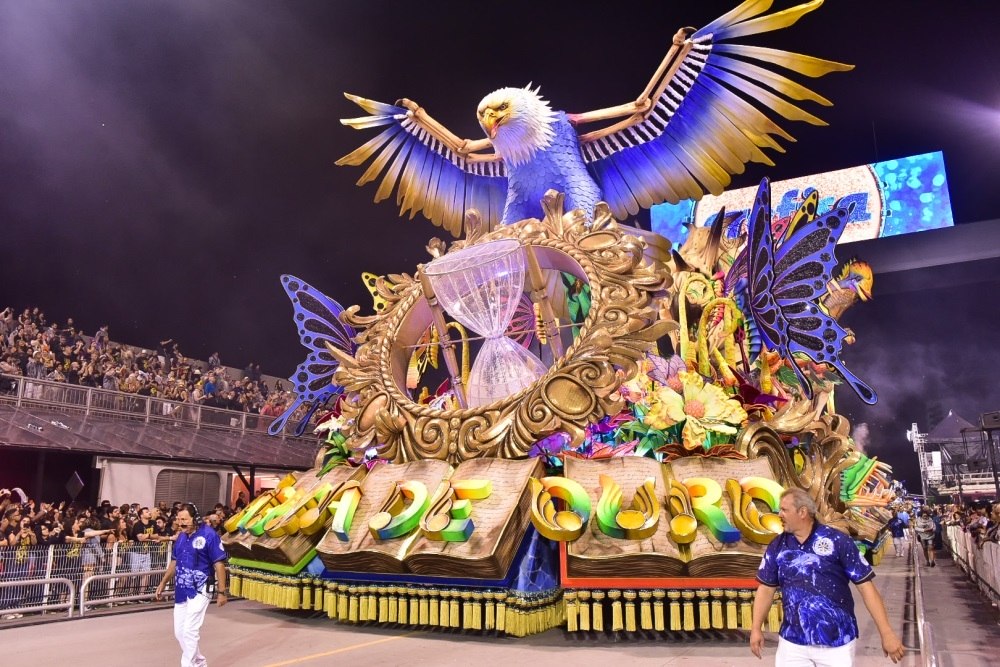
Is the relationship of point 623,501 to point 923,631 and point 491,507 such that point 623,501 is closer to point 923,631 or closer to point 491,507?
point 491,507

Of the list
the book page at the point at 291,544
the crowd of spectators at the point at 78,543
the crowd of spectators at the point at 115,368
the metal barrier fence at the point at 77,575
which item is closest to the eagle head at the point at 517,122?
the book page at the point at 291,544

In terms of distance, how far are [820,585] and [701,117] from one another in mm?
8967

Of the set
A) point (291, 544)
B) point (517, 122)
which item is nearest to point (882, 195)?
point (517, 122)

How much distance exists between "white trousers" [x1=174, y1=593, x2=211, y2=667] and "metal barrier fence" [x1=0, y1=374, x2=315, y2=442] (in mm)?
9647

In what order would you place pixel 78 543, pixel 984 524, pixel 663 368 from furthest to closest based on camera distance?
1. pixel 984 524
2. pixel 78 543
3. pixel 663 368

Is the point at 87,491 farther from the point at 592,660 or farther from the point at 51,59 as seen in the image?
the point at 592,660

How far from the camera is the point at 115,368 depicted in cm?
1770

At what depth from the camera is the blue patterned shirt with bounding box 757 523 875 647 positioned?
353 cm

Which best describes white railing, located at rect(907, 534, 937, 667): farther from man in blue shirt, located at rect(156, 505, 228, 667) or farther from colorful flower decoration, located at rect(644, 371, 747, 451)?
man in blue shirt, located at rect(156, 505, 228, 667)

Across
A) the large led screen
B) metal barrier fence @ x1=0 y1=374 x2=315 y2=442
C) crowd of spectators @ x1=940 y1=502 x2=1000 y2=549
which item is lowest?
crowd of spectators @ x1=940 y1=502 x2=1000 y2=549

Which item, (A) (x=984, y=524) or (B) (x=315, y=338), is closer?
(B) (x=315, y=338)

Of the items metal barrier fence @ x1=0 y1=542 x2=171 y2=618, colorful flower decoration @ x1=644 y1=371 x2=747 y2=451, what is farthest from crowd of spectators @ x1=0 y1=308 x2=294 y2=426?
colorful flower decoration @ x1=644 y1=371 x2=747 y2=451

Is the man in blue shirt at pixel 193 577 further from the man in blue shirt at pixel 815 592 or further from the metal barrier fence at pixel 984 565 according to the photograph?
the metal barrier fence at pixel 984 565

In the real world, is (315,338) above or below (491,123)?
below
